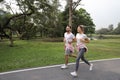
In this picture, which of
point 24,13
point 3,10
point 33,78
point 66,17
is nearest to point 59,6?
point 24,13

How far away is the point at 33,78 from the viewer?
7.26 metres

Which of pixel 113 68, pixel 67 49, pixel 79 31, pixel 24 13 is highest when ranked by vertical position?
pixel 24 13

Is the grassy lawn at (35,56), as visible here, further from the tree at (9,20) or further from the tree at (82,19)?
the tree at (82,19)

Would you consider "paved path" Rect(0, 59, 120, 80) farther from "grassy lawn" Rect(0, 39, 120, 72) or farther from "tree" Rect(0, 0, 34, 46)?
"tree" Rect(0, 0, 34, 46)

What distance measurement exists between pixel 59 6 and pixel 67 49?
1733 cm

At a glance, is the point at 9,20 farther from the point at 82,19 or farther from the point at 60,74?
the point at 82,19

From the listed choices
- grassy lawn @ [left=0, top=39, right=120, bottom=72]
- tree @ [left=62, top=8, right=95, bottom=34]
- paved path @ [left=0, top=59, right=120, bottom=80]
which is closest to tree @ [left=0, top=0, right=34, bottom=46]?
grassy lawn @ [left=0, top=39, right=120, bottom=72]

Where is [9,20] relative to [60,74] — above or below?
above

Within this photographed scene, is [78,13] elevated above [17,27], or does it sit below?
above

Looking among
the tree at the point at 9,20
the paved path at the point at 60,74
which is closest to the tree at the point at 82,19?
the tree at the point at 9,20

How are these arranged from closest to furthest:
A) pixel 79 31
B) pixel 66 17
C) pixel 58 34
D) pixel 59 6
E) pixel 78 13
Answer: pixel 79 31
pixel 59 6
pixel 58 34
pixel 66 17
pixel 78 13

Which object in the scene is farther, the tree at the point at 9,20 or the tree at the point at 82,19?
the tree at the point at 82,19

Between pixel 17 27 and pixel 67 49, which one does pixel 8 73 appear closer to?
pixel 67 49

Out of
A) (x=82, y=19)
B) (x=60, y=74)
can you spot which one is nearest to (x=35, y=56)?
(x=60, y=74)
